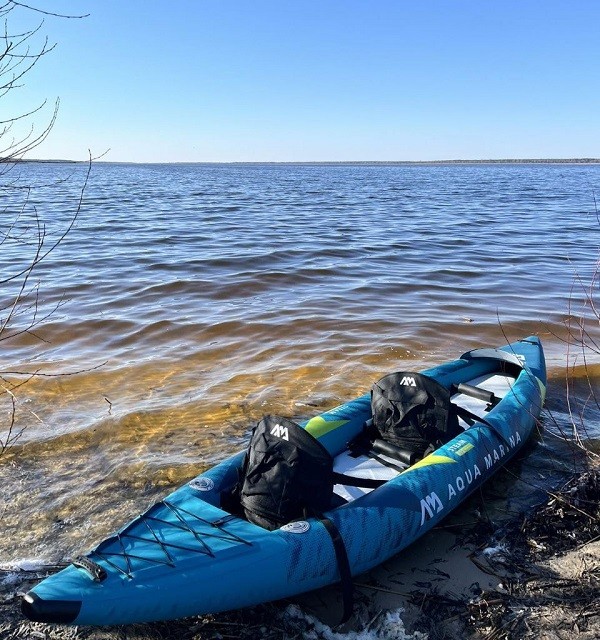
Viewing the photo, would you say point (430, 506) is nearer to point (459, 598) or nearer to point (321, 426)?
point (459, 598)

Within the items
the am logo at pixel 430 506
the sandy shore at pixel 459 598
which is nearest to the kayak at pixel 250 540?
the am logo at pixel 430 506

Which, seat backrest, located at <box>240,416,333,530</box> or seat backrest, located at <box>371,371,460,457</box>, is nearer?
seat backrest, located at <box>240,416,333,530</box>

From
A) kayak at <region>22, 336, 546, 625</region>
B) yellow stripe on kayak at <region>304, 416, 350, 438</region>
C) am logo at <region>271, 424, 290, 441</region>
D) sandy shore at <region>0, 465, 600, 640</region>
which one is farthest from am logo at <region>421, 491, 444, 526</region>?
yellow stripe on kayak at <region>304, 416, 350, 438</region>

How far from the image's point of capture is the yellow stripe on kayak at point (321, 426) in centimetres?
457

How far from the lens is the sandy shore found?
284 cm

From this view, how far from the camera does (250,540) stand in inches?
125

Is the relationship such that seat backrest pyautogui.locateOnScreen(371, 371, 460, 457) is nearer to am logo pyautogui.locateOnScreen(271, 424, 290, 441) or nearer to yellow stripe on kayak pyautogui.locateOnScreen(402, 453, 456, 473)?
yellow stripe on kayak pyautogui.locateOnScreen(402, 453, 456, 473)

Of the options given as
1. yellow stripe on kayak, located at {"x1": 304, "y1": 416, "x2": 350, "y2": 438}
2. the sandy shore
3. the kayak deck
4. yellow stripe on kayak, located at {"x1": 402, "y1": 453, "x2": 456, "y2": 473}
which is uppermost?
yellow stripe on kayak, located at {"x1": 304, "y1": 416, "x2": 350, "y2": 438}

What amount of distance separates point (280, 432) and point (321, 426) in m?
1.03

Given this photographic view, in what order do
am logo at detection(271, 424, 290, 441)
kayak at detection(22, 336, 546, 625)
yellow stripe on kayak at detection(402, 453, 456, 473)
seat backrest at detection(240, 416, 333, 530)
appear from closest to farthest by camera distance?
kayak at detection(22, 336, 546, 625)
seat backrest at detection(240, 416, 333, 530)
am logo at detection(271, 424, 290, 441)
yellow stripe on kayak at detection(402, 453, 456, 473)

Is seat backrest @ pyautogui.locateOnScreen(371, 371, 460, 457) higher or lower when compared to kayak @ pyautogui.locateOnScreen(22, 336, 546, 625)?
higher

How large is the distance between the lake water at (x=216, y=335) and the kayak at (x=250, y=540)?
0.69 metres

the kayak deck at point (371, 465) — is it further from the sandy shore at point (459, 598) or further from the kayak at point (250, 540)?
the sandy shore at point (459, 598)

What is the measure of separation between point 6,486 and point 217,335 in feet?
14.2
